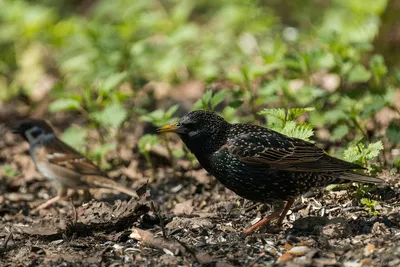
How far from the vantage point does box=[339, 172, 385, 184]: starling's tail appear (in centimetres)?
519

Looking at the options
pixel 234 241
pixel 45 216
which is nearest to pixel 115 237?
pixel 234 241

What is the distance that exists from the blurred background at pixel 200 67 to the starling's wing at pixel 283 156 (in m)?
1.13

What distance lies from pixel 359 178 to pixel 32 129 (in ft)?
13.9

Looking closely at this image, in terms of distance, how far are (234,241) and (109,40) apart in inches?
179

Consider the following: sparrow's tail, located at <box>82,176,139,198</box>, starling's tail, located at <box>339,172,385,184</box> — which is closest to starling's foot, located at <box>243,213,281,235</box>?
starling's tail, located at <box>339,172,385,184</box>

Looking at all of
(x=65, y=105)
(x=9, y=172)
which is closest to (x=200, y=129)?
(x=65, y=105)

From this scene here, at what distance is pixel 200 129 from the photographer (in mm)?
5516

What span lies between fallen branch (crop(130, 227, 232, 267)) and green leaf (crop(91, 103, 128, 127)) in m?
1.91

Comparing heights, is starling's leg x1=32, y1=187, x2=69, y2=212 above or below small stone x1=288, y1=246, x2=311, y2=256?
below

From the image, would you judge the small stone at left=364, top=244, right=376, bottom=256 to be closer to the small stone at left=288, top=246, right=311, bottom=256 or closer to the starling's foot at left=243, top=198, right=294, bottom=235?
the small stone at left=288, top=246, right=311, bottom=256

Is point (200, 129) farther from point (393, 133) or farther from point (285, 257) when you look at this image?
point (393, 133)

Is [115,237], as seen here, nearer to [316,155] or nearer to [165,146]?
[316,155]

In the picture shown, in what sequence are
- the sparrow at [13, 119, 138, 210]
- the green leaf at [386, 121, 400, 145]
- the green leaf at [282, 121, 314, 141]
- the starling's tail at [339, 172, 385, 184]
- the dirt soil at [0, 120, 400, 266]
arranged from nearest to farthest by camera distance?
the dirt soil at [0, 120, 400, 266] → the starling's tail at [339, 172, 385, 184] → the green leaf at [282, 121, 314, 141] → the green leaf at [386, 121, 400, 145] → the sparrow at [13, 119, 138, 210]

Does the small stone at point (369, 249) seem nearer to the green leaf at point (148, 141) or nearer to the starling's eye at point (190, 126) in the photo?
the starling's eye at point (190, 126)
